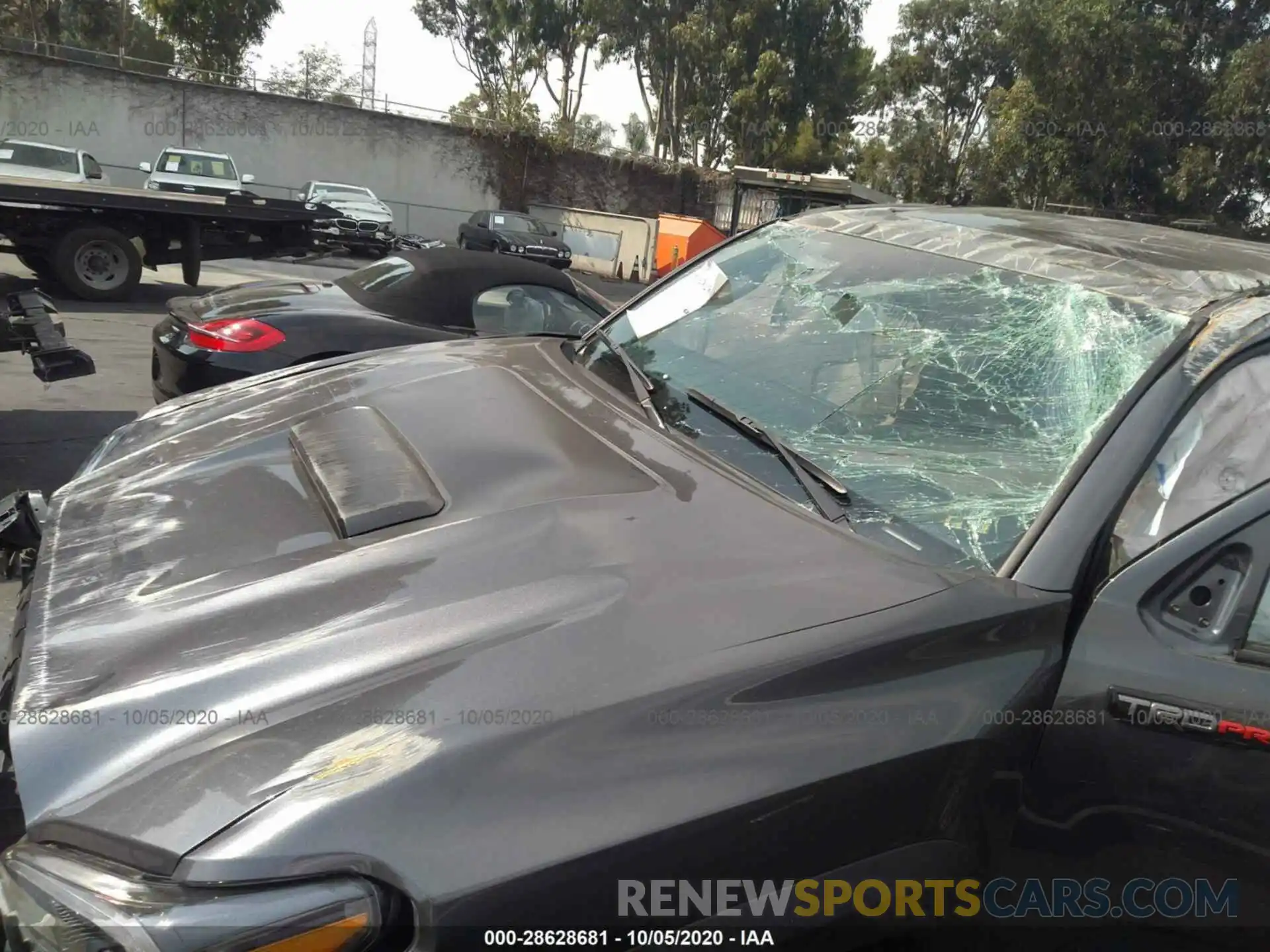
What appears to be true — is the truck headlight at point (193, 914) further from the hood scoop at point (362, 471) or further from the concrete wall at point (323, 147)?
the concrete wall at point (323, 147)

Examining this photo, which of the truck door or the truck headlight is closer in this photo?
the truck headlight

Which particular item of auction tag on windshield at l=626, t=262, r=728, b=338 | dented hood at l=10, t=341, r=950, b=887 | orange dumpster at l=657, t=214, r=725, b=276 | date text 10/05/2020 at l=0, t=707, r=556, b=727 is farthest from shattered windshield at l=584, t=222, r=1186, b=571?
orange dumpster at l=657, t=214, r=725, b=276

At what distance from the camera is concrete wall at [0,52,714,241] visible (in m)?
26.1

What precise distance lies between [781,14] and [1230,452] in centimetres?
3953

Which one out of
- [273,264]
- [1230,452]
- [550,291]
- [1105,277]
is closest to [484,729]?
[1230,452]

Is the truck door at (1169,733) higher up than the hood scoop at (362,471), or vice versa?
the hood scoop at (362,471)

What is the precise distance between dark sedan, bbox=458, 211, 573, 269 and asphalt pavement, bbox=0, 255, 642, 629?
1207 centimetres

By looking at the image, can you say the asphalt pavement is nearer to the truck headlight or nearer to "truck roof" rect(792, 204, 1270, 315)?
the truck headlight

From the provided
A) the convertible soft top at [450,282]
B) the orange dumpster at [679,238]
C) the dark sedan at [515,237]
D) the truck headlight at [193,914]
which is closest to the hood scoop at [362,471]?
the truck headlight at [193,914]

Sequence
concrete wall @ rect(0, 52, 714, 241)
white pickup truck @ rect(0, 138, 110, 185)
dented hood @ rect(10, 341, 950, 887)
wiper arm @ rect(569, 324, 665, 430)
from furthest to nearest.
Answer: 1. concrete wall @ rect(0, 52, 714, 241)
2. white pickup truck @ rect(0, 138, 110, 185)
3. wiper arm @ rect(569, 324, 665, 430)
4. dented hood @ rect(10, 341, 950, 887)

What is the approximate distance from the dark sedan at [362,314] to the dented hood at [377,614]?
3525mm

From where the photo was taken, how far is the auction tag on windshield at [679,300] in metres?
2.91

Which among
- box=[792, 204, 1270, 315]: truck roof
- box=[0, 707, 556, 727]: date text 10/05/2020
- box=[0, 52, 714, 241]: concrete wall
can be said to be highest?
box=[0, 52, 714, 241]: concrete wall

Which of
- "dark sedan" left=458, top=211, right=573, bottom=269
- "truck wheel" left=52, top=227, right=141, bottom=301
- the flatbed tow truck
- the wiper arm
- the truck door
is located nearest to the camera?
the truck door
